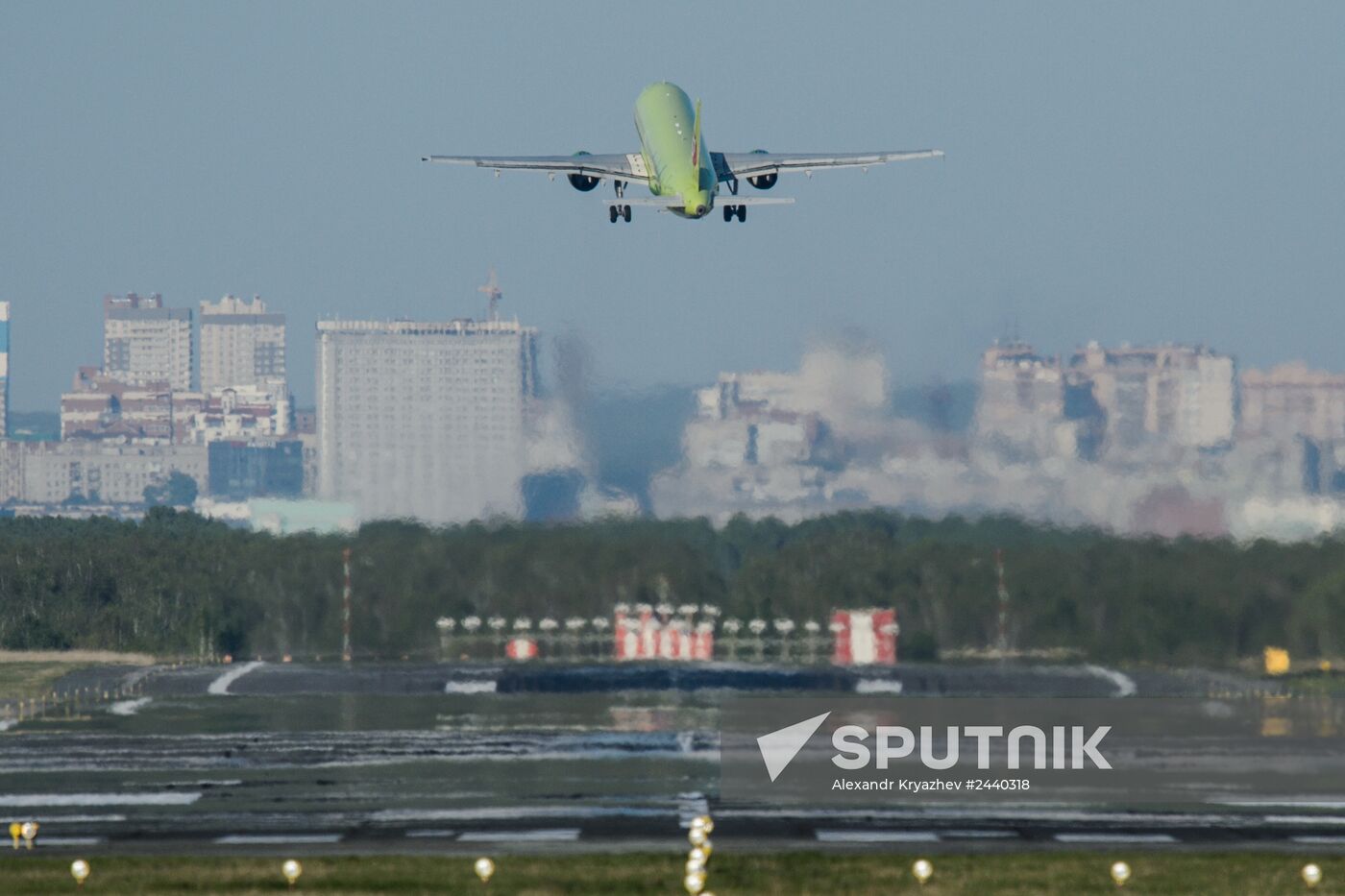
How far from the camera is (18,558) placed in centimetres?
8838

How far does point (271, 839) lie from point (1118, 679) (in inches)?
1260

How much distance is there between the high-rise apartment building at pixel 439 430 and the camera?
76.6 m

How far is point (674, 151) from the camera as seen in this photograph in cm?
6456

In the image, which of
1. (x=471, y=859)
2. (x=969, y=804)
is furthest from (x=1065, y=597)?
(x=471, y=859)

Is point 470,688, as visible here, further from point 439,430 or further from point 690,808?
point 690,808

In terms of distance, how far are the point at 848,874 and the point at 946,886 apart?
1.66 metres

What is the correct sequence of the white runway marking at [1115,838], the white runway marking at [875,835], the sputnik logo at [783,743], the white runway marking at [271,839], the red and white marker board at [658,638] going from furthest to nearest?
the red and white marker board at [658,638]
the sputnik logo at [783,743]
the white runway marking at [875,835]
the white runway marking at [1115,838]
the white runway marking at [271,839]

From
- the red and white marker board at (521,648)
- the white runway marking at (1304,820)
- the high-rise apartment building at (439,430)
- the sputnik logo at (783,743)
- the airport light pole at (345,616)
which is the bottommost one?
the white runway marking at (1304,820)

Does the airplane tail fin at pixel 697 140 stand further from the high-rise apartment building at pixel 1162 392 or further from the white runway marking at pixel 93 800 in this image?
the white runway marking at pixel 93 800

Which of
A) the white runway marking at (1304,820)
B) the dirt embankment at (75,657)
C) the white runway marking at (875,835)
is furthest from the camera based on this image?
the dirt embankment at (75,657)

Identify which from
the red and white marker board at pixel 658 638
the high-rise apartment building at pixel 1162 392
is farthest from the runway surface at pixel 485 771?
the high-rise apartment building at pixel 1162 392

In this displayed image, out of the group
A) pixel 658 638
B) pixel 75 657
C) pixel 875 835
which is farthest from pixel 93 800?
pixel 75 657

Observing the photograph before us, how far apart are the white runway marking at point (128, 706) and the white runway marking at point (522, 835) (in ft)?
76.0

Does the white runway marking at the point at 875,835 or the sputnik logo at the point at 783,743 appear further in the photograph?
the sputnik logo at the point at 783,743
